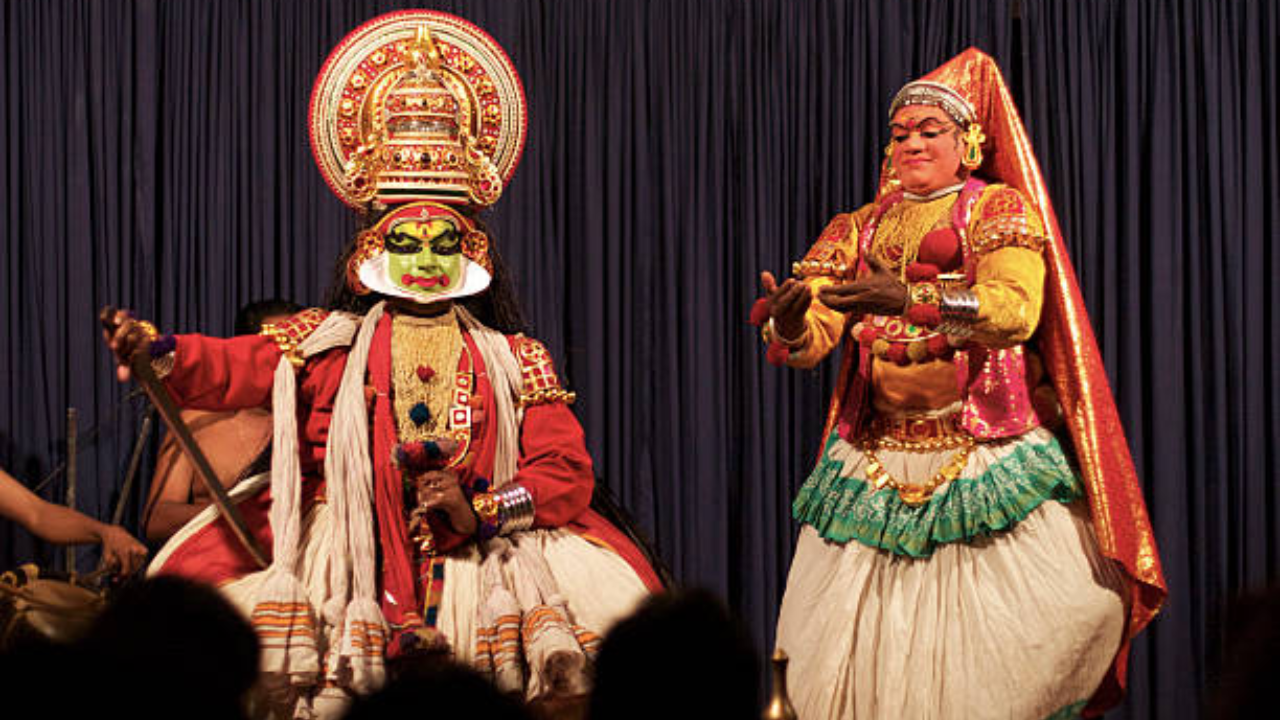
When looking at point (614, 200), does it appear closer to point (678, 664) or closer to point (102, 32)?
point (102, 32)

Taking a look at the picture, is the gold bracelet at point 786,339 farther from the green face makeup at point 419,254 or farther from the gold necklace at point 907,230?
the green face makeup at point 419,254

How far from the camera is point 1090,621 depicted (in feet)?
12.8

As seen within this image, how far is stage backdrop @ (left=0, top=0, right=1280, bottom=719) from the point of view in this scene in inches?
208

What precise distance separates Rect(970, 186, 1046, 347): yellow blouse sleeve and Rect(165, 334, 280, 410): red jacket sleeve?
172cm

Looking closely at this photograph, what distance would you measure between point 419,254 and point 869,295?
115 centimetres

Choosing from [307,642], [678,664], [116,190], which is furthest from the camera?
[116,190]

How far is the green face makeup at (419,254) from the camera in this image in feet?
13.8

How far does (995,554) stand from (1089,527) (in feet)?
0.79

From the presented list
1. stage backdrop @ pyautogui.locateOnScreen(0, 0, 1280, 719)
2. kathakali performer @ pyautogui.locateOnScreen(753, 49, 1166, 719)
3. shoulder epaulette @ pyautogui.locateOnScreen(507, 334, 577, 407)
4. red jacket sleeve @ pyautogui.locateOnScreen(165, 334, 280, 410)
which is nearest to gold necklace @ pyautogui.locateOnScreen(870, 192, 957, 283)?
kathakali performer @ pyautogui.locateOnScreen(753, 49, 1166, 719)

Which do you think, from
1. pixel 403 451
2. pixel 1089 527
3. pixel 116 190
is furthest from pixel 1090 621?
pixel 116 190

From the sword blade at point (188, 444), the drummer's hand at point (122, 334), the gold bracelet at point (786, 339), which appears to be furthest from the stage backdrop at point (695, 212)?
the drummer's hand at point (122, 334)

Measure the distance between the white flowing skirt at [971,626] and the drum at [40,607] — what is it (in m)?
1.70

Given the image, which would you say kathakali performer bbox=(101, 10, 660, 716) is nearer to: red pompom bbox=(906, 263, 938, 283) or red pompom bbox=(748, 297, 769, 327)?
red pompom bbox=(748, 297, 769, 327)

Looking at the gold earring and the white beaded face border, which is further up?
the white beaded face border
